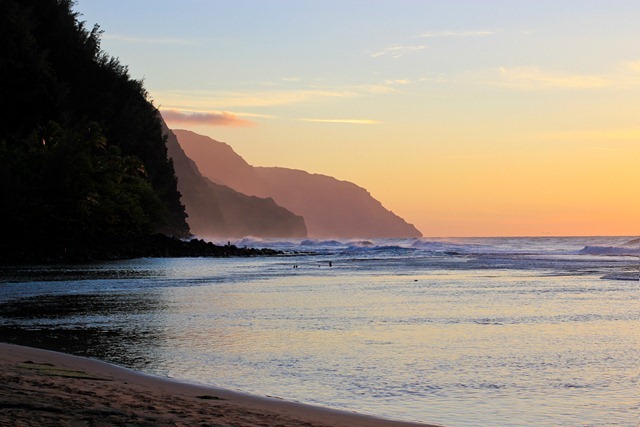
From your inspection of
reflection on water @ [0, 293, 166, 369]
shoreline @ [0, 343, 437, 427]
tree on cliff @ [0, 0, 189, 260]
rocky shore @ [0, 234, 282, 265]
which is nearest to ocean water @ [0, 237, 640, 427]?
reflection on water @ [0, 293, 166, 369]

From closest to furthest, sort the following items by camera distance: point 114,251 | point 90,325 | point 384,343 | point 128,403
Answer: point 128,403, point 384,343, point 90,325, point 114,251

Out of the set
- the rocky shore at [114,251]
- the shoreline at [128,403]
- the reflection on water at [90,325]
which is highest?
the rocky shore at [114,251]

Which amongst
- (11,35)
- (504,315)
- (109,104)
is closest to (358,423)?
(504,315)

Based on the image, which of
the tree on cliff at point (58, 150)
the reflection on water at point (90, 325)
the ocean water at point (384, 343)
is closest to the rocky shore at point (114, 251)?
the tree on cliff at point (58, 150)

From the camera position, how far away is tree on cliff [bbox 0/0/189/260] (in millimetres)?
60022

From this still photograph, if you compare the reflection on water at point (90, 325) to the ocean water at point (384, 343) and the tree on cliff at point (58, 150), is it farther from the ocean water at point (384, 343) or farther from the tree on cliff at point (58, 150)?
the tree on cliff at point (58, 150)

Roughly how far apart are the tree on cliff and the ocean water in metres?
31.6

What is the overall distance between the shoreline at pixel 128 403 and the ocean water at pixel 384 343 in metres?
0.67

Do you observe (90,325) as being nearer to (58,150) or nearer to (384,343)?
(384,343)

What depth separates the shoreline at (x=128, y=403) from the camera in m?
7.40

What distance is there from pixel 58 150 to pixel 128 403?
59.2 metres

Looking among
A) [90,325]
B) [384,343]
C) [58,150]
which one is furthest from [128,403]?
[58,150]

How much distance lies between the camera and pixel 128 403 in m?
8.31

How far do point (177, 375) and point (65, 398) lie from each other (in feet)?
11.9
